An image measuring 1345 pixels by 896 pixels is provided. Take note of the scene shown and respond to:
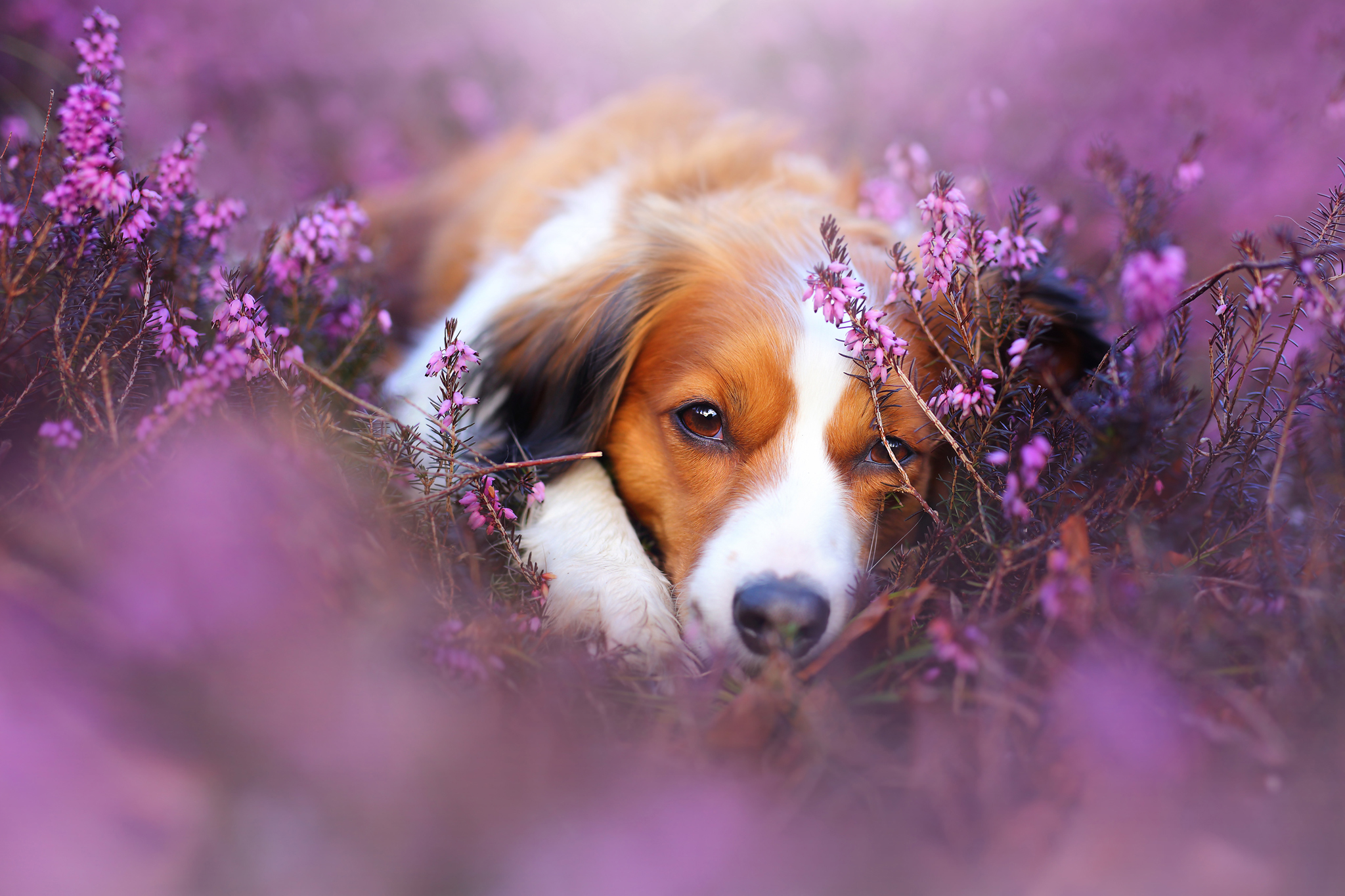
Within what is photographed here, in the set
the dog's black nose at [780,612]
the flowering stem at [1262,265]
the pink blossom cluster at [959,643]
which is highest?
the flowering stem at [1262,265]

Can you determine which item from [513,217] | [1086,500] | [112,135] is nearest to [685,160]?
[513,217]

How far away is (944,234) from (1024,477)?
52cm

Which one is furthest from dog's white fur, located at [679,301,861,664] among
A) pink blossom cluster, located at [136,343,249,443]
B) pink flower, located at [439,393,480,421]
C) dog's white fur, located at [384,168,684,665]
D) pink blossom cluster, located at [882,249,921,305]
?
pink blossom cluster, located at [136,343,249,443]

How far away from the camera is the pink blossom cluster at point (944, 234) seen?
58.9 inches

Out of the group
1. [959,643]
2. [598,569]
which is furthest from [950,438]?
[598,569]

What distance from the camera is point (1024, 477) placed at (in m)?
1.32

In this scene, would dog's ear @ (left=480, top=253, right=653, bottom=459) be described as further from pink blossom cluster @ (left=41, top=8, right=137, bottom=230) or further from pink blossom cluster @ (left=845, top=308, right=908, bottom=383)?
pink blossom cluster @ (left=41, top=8, right=137, bottom=230)

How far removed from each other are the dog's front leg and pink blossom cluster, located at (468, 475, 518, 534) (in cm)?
24

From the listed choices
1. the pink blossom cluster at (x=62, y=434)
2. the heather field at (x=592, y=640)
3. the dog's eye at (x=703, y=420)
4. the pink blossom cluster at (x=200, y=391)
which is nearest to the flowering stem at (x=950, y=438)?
the heather field at (x=592, y=640)

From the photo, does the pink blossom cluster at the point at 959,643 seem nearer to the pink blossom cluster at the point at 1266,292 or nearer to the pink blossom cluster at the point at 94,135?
the pink blossom cluster at the point at 1266,292

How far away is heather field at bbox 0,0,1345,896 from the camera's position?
0.87 metres

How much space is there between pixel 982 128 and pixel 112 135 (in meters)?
3.58

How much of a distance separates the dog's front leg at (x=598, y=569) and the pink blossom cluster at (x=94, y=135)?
112cm

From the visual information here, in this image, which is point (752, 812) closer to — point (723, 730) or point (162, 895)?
point (723, 730)
